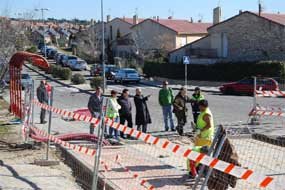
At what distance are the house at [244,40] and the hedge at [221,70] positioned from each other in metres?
2.71

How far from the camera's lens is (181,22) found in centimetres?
7462

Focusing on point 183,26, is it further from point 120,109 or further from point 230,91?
point 120,109

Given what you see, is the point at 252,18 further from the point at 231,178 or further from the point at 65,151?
the point at 231,178

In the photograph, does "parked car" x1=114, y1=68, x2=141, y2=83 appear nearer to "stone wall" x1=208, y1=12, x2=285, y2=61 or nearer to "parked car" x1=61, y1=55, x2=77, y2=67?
"stone wall" x1=208, y1=12, x2=285, y2=61

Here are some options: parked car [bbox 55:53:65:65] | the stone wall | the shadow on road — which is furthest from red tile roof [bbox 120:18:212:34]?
the shadow on road

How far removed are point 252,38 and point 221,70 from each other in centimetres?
466

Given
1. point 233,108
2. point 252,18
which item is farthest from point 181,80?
point 233,108

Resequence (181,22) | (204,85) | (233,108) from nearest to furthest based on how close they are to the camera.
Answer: (233,108) → (204,85) → (181,22)

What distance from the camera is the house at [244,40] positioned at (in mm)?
47062

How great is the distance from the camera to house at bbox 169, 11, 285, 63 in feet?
154

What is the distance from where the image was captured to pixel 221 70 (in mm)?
47094

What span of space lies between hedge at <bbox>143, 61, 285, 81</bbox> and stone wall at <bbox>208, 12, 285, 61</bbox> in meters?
3.43

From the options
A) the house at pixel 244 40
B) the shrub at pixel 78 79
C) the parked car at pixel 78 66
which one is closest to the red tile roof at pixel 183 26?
the parked car at pixel 78 66

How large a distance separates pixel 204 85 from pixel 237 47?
5.35 meters
